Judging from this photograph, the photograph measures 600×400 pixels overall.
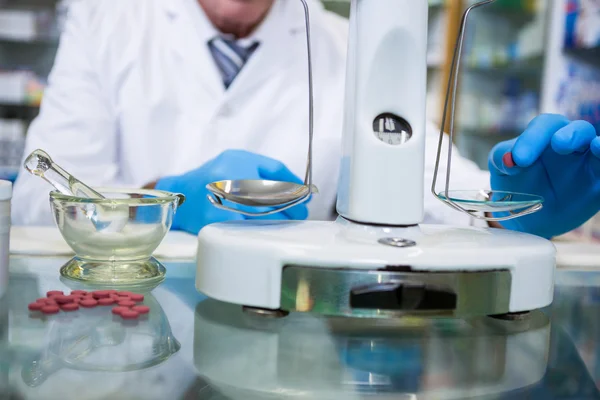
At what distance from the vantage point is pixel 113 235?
513 millimetres

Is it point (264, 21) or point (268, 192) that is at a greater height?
point (264, 21)

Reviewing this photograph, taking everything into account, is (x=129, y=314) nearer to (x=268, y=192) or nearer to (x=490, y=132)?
(x=268, y=192)

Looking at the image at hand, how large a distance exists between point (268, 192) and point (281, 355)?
0.16 meters

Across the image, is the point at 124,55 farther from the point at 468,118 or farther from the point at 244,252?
the point at 468,118

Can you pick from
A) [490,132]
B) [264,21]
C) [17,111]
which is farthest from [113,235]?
[490,132]

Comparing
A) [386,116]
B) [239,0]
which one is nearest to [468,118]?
[239,0]

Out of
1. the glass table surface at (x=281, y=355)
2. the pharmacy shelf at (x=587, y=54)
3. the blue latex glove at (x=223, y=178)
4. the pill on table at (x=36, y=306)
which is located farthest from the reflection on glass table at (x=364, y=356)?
the pharmacy shelf at (x=587, y=54)

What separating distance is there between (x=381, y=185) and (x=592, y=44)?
2.02 meters

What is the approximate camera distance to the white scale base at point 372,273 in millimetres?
396

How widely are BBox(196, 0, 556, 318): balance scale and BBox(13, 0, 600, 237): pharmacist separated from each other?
0.77 meters

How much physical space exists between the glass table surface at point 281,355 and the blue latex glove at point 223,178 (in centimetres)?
28

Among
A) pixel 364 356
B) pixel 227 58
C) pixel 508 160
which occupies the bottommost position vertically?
pixel 364 356

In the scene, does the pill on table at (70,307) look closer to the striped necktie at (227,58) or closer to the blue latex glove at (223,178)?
the blue latex glove at (223,178)

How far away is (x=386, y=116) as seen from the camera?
0.43m
